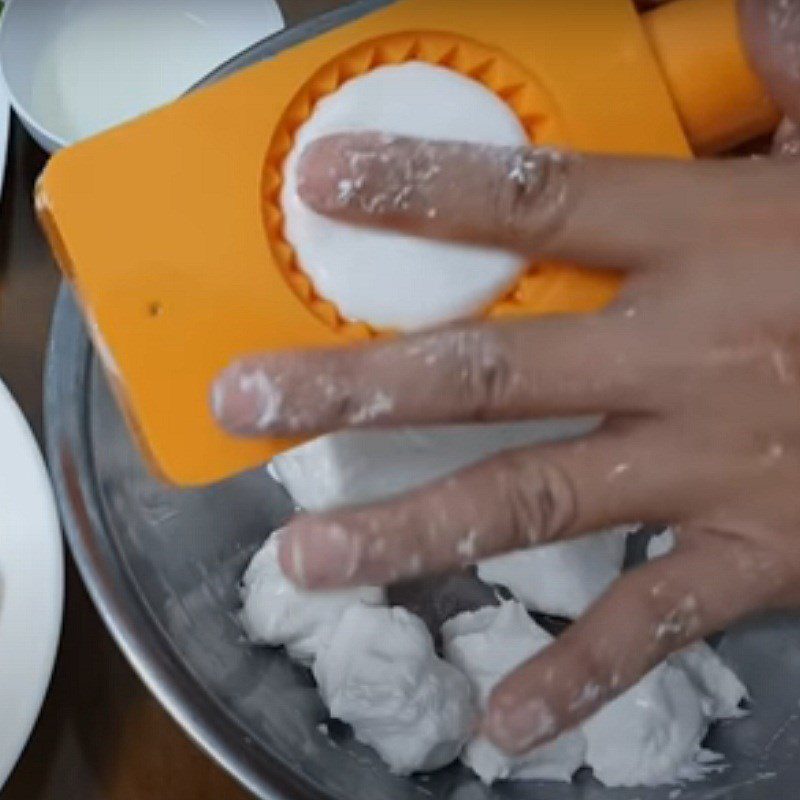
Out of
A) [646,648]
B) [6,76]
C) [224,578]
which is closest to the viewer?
[646,648]

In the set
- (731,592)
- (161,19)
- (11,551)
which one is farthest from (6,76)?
(731,592)

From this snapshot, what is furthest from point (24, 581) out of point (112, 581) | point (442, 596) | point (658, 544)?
point (658, 544)

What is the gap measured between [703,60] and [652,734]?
0.30 metres

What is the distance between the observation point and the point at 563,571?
0.67m

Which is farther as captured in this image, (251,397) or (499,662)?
(499,662)

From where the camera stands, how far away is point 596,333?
0.50 m

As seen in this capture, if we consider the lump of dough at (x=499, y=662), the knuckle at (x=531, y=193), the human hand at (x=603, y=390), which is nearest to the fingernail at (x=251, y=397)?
the human hand at (x=603, y=390)

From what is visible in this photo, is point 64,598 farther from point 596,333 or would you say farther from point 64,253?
point 596,333

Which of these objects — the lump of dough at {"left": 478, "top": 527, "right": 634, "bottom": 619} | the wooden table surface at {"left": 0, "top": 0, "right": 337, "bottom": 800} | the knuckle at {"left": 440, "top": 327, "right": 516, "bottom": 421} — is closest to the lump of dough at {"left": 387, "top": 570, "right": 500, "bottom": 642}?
the lump of dough at {"left": 478, "top": 527, "right": 634, "bottom": 619}

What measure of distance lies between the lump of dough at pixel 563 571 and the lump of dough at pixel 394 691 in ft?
0.19

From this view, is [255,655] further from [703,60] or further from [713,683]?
[703,60]

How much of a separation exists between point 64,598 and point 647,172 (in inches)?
13.7

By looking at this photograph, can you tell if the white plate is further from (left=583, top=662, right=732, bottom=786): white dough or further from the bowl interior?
(left=583, top=662, right=732, bottom=786): white dough

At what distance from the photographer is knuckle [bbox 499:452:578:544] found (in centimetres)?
48
